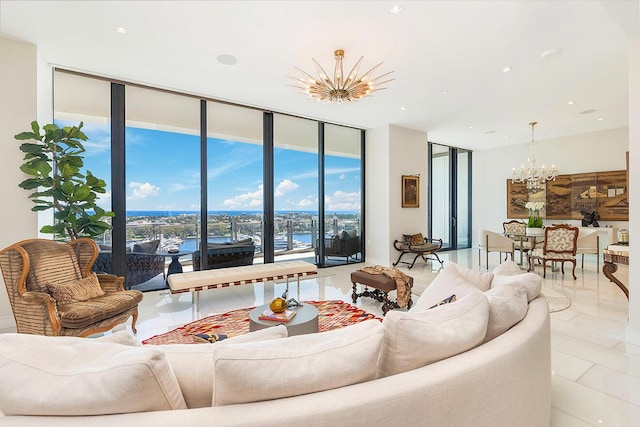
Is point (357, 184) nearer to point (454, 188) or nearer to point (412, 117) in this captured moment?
point (412, 117)

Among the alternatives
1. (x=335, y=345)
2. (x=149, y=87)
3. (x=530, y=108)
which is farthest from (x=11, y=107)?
(x=530, y=108)

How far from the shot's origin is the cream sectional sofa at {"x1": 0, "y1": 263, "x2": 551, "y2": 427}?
78 cm

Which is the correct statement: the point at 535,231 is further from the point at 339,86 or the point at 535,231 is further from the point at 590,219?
the point at 339,86

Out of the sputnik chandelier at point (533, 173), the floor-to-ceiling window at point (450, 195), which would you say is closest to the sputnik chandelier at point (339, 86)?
the sputnik chandelier at point (533, 173)

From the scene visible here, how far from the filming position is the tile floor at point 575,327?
1907mm

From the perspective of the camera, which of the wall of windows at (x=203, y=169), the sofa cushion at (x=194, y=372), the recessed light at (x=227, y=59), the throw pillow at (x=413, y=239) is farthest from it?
the throw pillow at (x=413, y=239)

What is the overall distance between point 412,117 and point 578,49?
2.82 m

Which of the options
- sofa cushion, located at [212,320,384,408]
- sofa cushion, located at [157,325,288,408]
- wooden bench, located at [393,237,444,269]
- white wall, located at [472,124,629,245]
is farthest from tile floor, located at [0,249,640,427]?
white wall, located at [472,124,629,245]

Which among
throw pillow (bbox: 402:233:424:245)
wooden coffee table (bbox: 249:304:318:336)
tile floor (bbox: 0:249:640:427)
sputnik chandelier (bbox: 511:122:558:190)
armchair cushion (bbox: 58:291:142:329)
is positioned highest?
sputnik chandelier (bbox: 511:122:558:190)

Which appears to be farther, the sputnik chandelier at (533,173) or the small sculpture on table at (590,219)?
the small sculpture on table at (590,219)

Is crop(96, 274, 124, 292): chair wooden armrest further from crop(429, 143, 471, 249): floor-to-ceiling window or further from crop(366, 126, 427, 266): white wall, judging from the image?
crop(429, 143, 471, 249): floor-to-ceiling window

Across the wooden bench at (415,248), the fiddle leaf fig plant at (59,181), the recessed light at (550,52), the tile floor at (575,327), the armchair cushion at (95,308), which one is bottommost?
the tile floor at (575,327)

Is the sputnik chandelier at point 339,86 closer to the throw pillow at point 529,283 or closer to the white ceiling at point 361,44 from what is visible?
the white ceiling at point 361,44

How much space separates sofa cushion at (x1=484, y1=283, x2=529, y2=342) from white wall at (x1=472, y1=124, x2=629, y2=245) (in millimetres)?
7793
